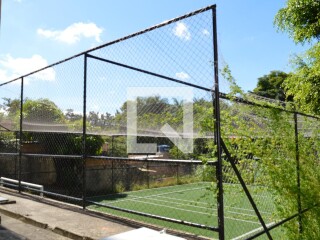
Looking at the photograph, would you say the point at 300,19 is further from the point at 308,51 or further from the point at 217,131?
the point at 217,131

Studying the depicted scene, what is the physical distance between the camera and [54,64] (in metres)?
5.37

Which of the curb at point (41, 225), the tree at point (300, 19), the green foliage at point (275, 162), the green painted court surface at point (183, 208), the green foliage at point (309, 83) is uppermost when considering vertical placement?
the tree at point (300, 19)

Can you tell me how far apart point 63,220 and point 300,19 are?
24.5 ft

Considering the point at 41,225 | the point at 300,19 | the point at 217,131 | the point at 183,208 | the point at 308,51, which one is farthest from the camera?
the point at 183,208

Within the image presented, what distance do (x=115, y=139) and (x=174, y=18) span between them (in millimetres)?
9939

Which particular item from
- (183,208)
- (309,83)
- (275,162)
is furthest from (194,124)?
(183,208)

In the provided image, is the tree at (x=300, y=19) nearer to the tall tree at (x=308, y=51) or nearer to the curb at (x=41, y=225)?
the tall tree at (x=308, y=51)

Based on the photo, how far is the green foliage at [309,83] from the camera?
24.2ft

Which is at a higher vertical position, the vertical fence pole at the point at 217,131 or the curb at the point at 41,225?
the vertical fence pole at the point at 217,131

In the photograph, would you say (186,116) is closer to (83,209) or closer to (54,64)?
(83,209)

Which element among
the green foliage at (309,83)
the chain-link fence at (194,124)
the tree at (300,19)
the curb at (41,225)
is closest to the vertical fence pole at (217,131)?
the chain-link fence at (194,124)

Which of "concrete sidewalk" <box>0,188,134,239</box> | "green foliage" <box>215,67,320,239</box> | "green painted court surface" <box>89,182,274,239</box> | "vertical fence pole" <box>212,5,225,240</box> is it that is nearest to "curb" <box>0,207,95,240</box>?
"concrete sidewalk" <box>0,188,134,239</box>

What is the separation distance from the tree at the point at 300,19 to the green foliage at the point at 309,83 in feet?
1.89

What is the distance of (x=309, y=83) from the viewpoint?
7508 millimetres
